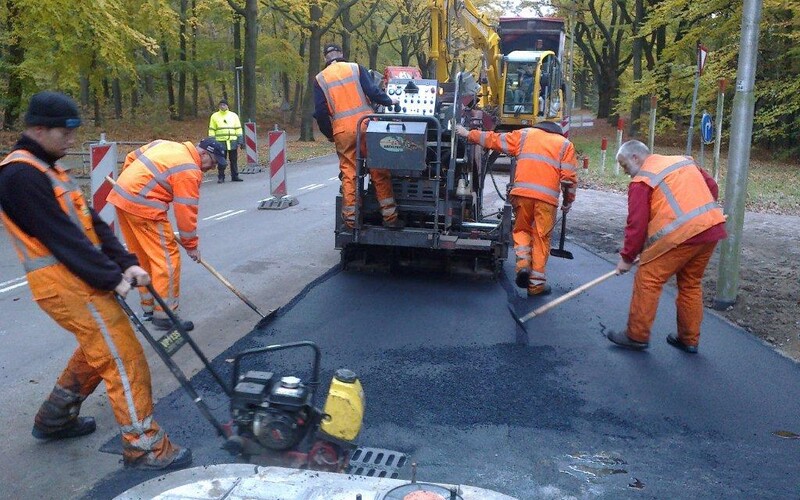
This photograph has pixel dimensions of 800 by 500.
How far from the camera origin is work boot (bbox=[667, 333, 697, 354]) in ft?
18.1

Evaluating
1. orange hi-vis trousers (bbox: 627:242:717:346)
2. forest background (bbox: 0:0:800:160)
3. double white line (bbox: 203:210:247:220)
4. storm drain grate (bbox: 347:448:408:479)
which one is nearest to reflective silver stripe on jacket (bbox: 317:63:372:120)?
orange hi-vis trousers (bbox: 627:242:717:346)

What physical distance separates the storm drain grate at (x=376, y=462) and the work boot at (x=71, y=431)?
1531 millimetres

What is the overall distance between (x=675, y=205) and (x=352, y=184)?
3157 millimetres

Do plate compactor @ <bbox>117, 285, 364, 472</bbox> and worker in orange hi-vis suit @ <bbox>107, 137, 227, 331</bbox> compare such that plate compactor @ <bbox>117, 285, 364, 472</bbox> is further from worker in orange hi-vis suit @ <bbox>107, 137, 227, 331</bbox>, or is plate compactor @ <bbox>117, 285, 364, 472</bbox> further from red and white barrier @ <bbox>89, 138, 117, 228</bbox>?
red and white barrier @ <bbox>89, 138, 117, 228</bbox>

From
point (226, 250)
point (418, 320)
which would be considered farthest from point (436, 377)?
point (226, 250)

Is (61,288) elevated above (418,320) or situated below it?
above

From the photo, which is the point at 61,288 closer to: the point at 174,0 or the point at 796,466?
the point at 796,466

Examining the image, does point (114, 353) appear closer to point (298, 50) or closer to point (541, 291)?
point (541, 291)

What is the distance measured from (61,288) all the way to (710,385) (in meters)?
4.09

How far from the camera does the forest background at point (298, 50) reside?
52.4 feet

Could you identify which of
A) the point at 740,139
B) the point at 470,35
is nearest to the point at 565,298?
the point at 740,139

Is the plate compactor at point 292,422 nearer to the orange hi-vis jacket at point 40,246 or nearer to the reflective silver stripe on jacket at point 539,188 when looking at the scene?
the orange hi-vis jacket at point 40,246

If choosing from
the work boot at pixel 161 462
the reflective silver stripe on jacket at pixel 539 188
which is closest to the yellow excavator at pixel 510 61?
the reflective silver stripe on jacket at pixel 539 188

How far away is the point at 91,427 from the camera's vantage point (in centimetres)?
395
